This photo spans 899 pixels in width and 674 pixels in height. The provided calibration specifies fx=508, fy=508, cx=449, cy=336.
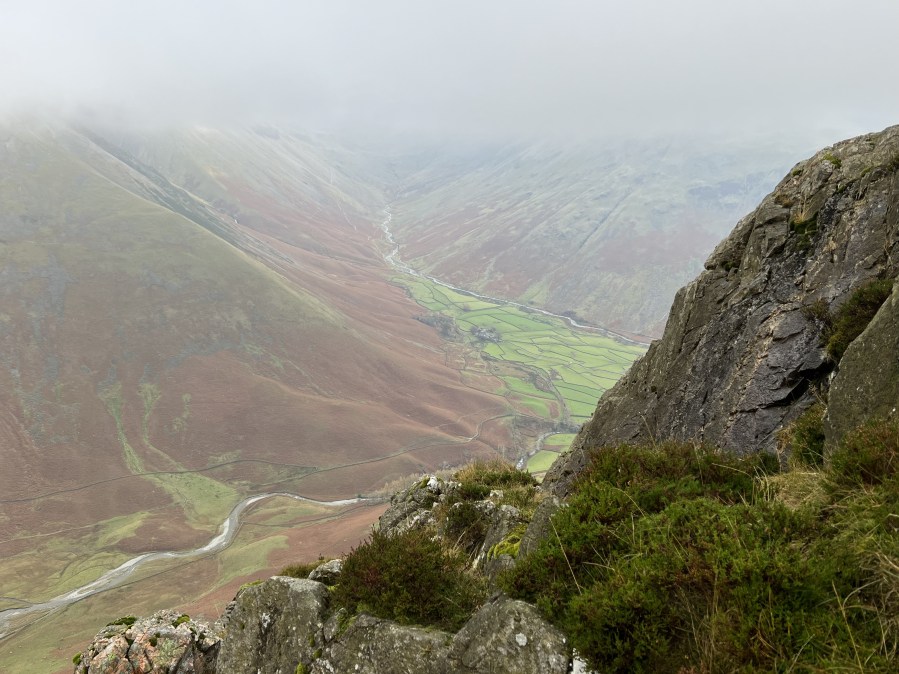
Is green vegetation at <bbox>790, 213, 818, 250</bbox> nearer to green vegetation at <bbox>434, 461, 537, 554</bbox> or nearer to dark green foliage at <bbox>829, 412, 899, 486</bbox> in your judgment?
dark green foliage at <bbox>829, 412, 899, 486</bbox>

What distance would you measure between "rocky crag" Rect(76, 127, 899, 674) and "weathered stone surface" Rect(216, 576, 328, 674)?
0.03 metres

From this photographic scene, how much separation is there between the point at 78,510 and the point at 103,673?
104882mm

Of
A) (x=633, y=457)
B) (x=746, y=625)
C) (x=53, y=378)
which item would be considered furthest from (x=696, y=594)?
(x=53, y=378)

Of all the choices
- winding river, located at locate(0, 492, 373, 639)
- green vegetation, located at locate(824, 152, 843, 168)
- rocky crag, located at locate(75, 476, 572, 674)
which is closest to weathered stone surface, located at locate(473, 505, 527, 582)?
rocky crag, located at locate(75, 476, 572, 674)

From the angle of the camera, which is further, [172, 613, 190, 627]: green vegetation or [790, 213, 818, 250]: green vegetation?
[790, 213, 818, 250]: green vegetation

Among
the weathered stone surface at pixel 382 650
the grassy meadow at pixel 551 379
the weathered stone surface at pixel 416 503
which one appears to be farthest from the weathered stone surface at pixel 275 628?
the grassy meadow at pixel 551 379

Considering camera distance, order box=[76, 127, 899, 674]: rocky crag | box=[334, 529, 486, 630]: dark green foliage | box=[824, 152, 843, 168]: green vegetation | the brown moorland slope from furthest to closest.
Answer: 1. the brown moorland slope
2. box=[824, 152, 843, 168]: green vegetation
3. box=[334, 529, 486, 630]: dark green foliage
4. box=[76, 127, 899, 674]: rocky crag

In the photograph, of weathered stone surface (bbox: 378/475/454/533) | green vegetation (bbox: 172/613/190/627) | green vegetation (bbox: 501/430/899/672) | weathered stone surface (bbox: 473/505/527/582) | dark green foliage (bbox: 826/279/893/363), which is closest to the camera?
green vegetation (bbox: 501/430/899/672)

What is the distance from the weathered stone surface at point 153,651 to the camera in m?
10.9

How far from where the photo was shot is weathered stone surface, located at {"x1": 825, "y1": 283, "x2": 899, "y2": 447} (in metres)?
6.98

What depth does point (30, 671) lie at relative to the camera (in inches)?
2063

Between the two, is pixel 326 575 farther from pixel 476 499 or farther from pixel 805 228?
pixel 805 228

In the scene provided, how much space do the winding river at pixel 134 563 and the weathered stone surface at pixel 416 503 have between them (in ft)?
248

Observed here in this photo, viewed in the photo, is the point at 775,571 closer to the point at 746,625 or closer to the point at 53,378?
the point at 746,625
